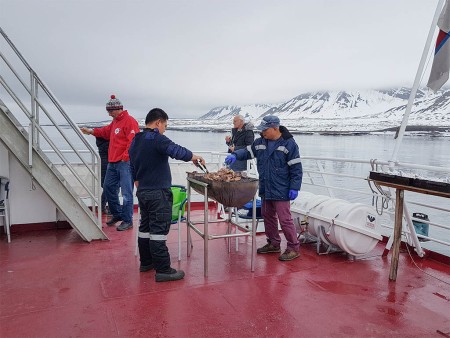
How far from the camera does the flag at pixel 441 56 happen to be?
3.37m

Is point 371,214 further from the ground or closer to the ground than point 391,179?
closer to the ground

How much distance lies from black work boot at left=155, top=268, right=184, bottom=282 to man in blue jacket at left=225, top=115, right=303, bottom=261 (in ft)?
4.21

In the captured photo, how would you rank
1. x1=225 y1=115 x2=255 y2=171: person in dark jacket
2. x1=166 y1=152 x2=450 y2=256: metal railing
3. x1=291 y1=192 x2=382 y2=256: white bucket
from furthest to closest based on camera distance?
x1=225 y1=115 x2=255 y2=171: person in dark jacket → x1=291 y1=192 x2=382 y2=256: white bucket → x1=166 y1=152 x2=450 y2=256: metal railing

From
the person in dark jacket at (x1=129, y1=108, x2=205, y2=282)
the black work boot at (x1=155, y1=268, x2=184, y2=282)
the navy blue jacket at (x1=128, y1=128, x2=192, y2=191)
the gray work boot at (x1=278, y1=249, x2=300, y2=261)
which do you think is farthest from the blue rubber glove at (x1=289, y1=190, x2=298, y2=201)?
the black work boot at (x1=155, y1=268, x2=184, y2=282)

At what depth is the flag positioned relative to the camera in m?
3.37

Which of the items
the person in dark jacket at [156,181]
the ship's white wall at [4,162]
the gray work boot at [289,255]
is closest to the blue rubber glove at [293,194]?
the gray work boot at [289,255]

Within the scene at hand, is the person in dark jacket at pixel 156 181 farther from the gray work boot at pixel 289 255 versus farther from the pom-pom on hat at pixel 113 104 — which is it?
the pom-pom on hat at pixel 113 104

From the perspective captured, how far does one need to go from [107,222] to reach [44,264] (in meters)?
1.74

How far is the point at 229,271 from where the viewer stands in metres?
3.84

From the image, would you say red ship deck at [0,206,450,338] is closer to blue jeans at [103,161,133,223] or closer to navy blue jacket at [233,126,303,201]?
navy blue jacket at [233,126,303,201]

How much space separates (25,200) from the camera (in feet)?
16.6

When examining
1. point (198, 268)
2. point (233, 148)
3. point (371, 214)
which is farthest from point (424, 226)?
point (233, 148)

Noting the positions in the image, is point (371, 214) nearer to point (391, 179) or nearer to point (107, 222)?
point (391, 179)

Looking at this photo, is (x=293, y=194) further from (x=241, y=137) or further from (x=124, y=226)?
(x=241, y=137)
